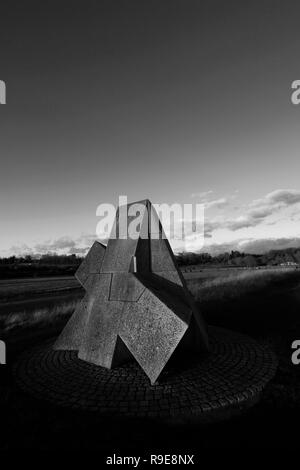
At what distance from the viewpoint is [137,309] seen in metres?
6.55

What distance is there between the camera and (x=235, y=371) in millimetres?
6324

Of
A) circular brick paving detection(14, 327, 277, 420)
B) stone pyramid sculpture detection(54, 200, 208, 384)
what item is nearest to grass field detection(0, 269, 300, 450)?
circular brick paving detection(14, 327, 277, 420)

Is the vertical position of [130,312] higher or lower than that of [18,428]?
higher

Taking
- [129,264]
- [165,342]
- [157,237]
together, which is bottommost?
[165,342]

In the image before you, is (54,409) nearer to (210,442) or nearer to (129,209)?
(210,442)

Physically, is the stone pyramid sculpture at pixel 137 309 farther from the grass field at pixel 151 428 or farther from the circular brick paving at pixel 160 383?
the grass field at pixel 151 428

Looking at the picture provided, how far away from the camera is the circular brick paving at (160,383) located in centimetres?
501

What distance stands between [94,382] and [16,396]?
4.84 ft

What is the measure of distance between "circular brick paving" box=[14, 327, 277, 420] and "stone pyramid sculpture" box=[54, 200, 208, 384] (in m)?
0.40

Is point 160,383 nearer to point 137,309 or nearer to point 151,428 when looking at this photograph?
point 151,428

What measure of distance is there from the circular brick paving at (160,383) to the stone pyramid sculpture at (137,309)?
0.40 meters

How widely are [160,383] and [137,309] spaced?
1572 millimetres
